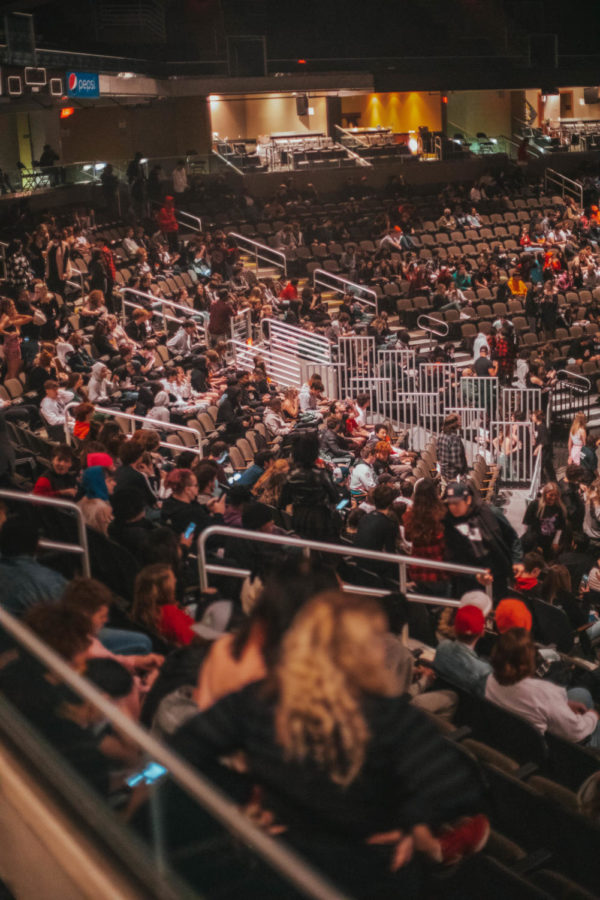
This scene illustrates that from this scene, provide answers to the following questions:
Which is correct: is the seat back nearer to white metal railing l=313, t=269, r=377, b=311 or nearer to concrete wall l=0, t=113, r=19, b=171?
white metal railing l=313, t=269, r=377, b=311

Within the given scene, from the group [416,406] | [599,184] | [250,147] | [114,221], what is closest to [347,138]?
[250,147]

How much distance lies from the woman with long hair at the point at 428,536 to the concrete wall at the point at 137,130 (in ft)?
68.6

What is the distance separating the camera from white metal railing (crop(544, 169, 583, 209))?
26.2 meters

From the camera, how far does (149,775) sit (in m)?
2.35

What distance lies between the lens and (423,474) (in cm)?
1091

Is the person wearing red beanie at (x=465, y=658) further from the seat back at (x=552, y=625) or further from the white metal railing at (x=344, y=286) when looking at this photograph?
the white metal railing at (x=344, y=286)

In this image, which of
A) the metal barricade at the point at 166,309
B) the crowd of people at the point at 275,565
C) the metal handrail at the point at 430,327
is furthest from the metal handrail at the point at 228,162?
the metal barricade at the point at 166,309

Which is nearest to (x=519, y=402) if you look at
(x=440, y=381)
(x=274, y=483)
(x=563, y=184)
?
(x=440, y=381)

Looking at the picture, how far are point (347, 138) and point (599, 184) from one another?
20.9 ft

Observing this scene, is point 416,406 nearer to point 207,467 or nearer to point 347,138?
point 207,467

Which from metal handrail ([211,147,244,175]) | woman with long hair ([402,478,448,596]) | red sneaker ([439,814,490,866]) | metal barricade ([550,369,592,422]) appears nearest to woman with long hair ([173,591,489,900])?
red sneaker ([439,814,490,866])

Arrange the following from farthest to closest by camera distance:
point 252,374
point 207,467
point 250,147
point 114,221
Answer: point 250,147
point 114,221
point 252,374
point 207,467

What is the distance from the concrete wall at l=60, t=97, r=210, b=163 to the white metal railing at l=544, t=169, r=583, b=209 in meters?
8.57

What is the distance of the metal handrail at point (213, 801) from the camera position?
6.27ft
